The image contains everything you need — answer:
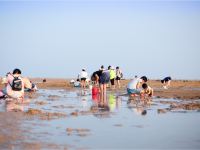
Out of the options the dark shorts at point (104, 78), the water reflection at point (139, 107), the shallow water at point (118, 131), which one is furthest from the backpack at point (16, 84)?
the dark shorts at point (104, 78)

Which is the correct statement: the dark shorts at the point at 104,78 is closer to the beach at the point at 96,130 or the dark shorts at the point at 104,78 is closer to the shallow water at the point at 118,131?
the beach at the point at 96,130

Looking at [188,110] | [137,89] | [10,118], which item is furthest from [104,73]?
[10,118]

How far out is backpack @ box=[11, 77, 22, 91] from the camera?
1591 centimetres

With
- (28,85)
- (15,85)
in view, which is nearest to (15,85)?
(15,85)

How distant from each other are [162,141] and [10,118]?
15.3 ft

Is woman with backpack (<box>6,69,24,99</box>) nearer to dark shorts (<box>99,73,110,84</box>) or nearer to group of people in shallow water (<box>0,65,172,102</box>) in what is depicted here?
group of people in shallow water (<box>0,65,172,102</box>)

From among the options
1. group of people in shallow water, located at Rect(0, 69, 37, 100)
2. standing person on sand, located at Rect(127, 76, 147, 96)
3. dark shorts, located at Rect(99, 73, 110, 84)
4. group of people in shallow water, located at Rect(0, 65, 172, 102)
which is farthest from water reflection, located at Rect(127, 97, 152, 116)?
dark shorts, located at Rect(99, 73, 110, 84)

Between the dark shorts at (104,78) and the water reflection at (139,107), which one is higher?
the dark shorts at (104,78)

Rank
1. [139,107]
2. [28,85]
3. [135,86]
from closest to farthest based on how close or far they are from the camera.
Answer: [139,107] < [28,85] < [135,86]

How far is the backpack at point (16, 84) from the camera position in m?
15.9

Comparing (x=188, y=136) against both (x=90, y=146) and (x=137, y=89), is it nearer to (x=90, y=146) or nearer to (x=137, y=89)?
(x=90, y=146)

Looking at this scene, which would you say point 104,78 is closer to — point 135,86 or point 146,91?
point 135,86

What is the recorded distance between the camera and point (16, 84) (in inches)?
632

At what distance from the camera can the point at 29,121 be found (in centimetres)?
989
